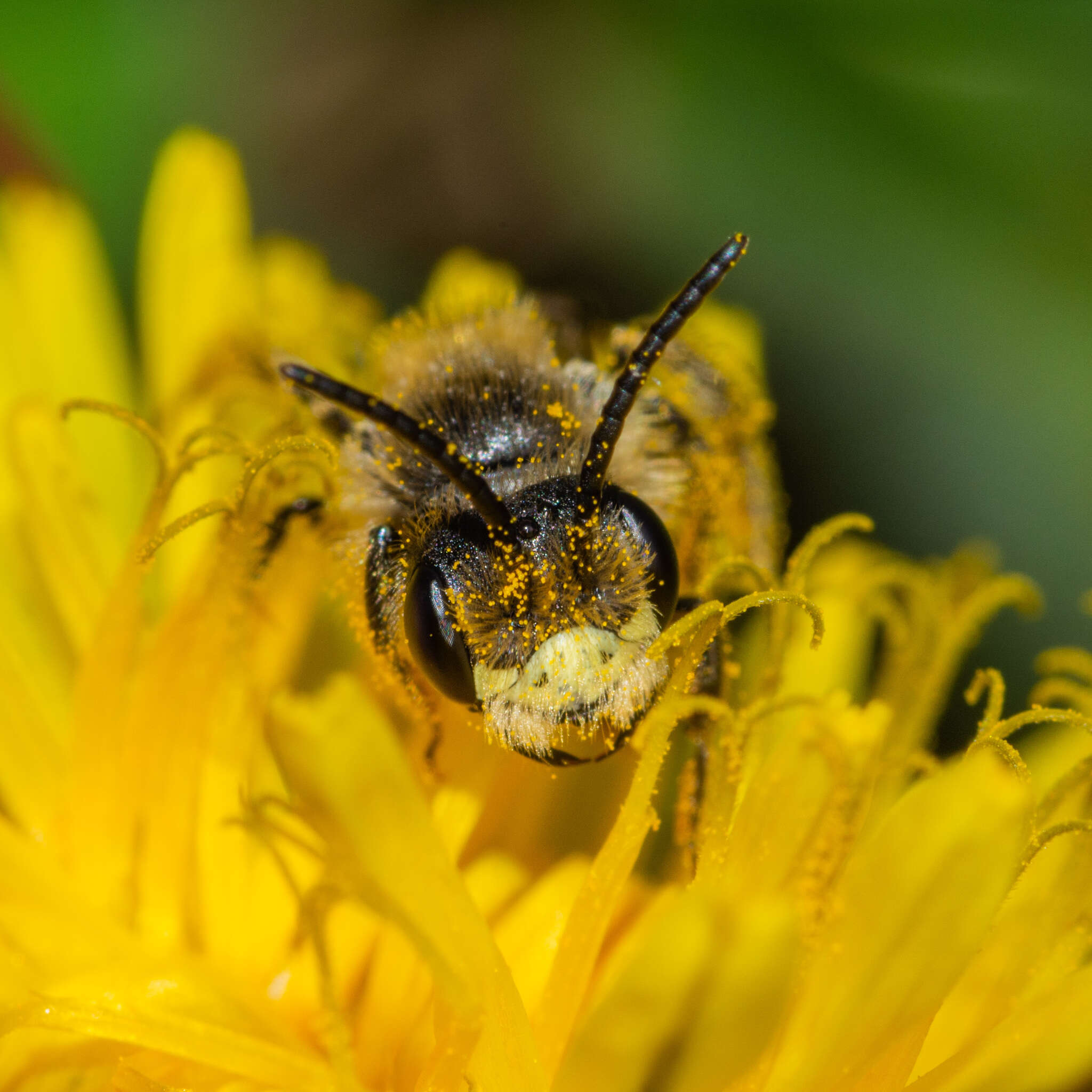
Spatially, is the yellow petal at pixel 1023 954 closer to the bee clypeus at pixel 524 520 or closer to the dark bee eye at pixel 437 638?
the bee clypeus at pixel 524 520

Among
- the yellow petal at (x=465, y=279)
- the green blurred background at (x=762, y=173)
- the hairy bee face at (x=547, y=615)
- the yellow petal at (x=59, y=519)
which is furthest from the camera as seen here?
the yellow petal at (x=465, y=279)

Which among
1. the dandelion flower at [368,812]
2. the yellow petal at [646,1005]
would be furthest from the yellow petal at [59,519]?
the yellow petal at [646,1005]

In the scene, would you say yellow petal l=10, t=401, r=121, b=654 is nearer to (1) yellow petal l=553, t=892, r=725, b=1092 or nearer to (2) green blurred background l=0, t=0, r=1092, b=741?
(2) green blurred background l=0, t=0, r=1092, b=741

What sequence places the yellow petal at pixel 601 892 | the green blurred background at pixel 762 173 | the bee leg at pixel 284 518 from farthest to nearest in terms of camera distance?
the green blurred background at pixel 762 173, the bee leg at pixel 284 518, the yellow petal at pixel 601 892

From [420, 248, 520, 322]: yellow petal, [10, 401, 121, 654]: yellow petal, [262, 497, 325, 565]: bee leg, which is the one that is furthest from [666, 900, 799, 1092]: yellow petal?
[420, 248, 520, 322]: yellow petal

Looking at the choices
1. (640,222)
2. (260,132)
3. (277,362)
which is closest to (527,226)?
(640,222)

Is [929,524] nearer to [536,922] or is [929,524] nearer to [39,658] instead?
[536,922]
